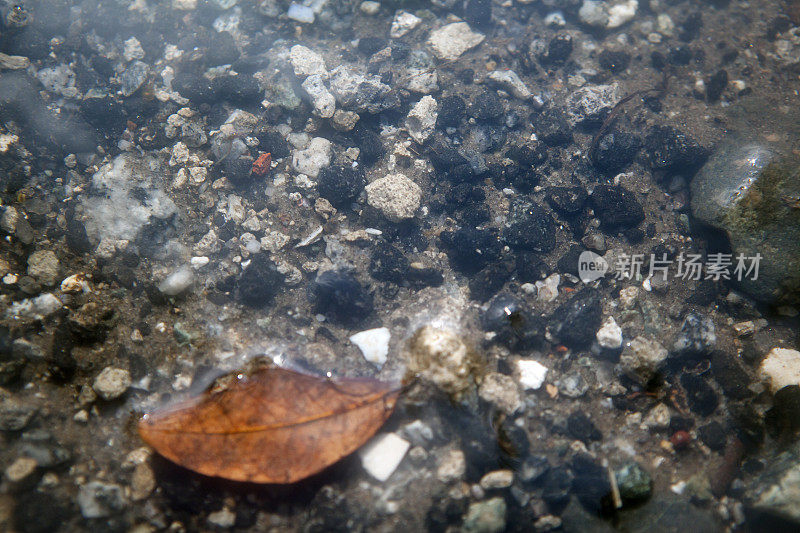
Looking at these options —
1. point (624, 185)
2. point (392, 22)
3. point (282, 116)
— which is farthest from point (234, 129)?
point (624, 185)

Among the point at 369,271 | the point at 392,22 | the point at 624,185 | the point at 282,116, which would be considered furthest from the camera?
the point at 392,22

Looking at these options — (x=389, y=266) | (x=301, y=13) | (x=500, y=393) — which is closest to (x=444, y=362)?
(x=500, y=393)

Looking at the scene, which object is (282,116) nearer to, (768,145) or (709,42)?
(768,145)

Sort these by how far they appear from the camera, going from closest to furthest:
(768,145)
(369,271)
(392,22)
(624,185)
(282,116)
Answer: (369,271), (768,145), (624,185), (282,116), (392,22)

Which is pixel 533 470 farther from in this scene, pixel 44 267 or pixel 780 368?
pixel 44 267

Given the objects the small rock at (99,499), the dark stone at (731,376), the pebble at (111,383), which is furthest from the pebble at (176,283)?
the dark stone at (731,376)

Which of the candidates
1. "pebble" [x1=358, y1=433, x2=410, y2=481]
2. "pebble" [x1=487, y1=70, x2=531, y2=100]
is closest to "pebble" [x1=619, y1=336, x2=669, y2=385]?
"pebble" [x1=358, y1=433, x2=410, y2=481]

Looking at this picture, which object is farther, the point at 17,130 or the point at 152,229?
the point at 17,130
